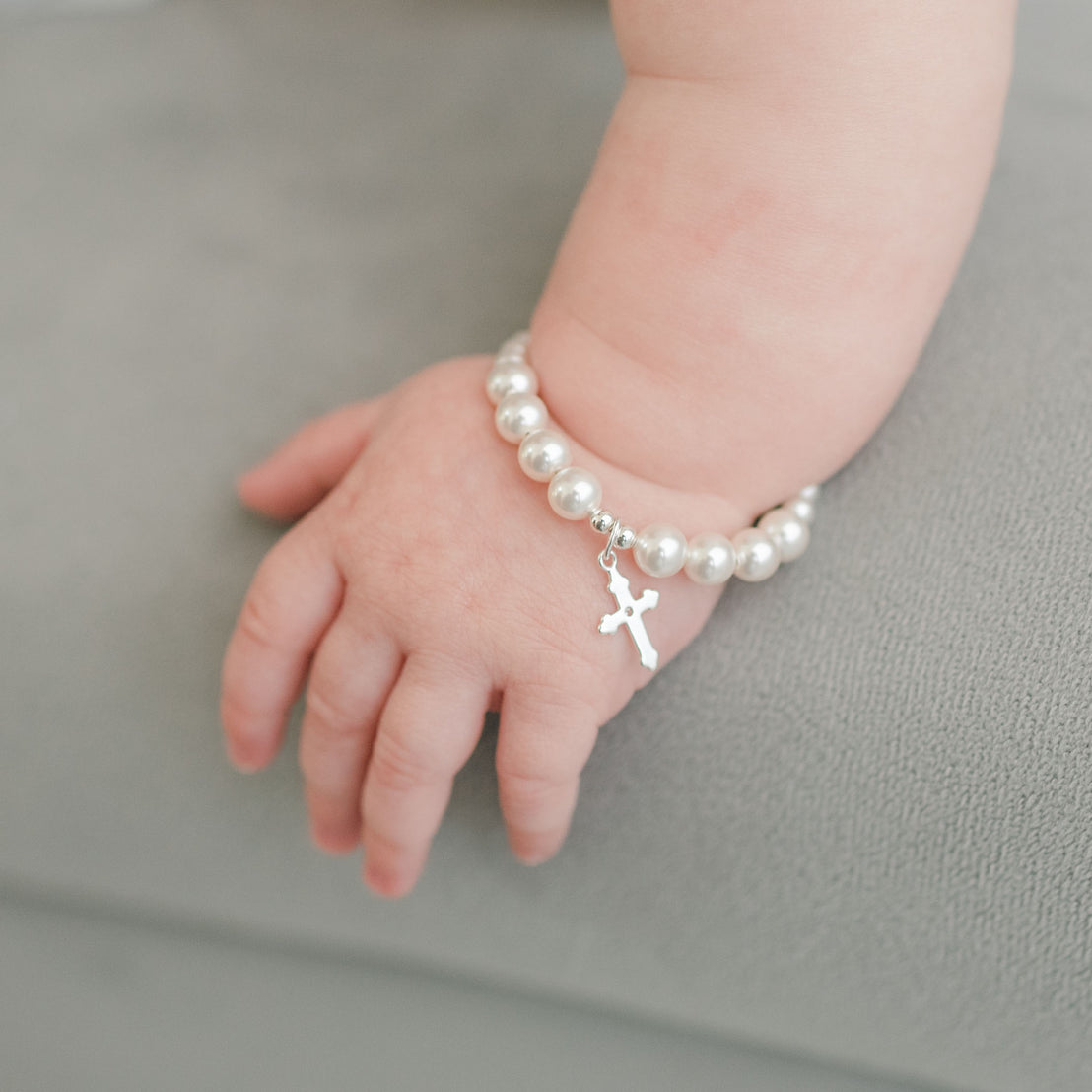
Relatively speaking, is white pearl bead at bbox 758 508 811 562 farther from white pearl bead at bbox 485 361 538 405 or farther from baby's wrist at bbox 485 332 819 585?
white pearl bead at bbox 485 361 538 405

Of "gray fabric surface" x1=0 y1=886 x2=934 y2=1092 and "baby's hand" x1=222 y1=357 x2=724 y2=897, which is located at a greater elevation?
"baby's hand" x1=222 y1=357 x2=724 y2=897

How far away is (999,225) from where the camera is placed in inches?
22.4

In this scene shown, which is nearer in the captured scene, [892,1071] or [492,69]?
[892,1071]

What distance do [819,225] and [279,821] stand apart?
0.42 m

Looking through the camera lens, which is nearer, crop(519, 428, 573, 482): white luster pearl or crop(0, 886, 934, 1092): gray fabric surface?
crop(519, 428, 573, 482): white luster pearl

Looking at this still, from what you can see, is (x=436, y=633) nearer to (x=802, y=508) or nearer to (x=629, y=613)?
(x=629, y=613)

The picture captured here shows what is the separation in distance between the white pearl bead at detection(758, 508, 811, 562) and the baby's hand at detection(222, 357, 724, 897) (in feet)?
0.13

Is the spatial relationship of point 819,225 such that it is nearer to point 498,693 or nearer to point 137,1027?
point 498,693

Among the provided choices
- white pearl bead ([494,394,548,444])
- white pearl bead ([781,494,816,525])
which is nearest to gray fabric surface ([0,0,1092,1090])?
white pearl bead ([781,494,816,525])

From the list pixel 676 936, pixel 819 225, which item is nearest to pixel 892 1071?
pixel 676 936

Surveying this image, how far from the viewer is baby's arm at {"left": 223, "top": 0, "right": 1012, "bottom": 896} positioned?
0.44 metres

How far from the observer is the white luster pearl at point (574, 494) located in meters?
0.43

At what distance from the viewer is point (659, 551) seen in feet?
1.44

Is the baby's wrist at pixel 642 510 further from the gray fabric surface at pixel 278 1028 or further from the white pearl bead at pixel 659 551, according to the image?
the gray fabric surface at pixel 278 1028
